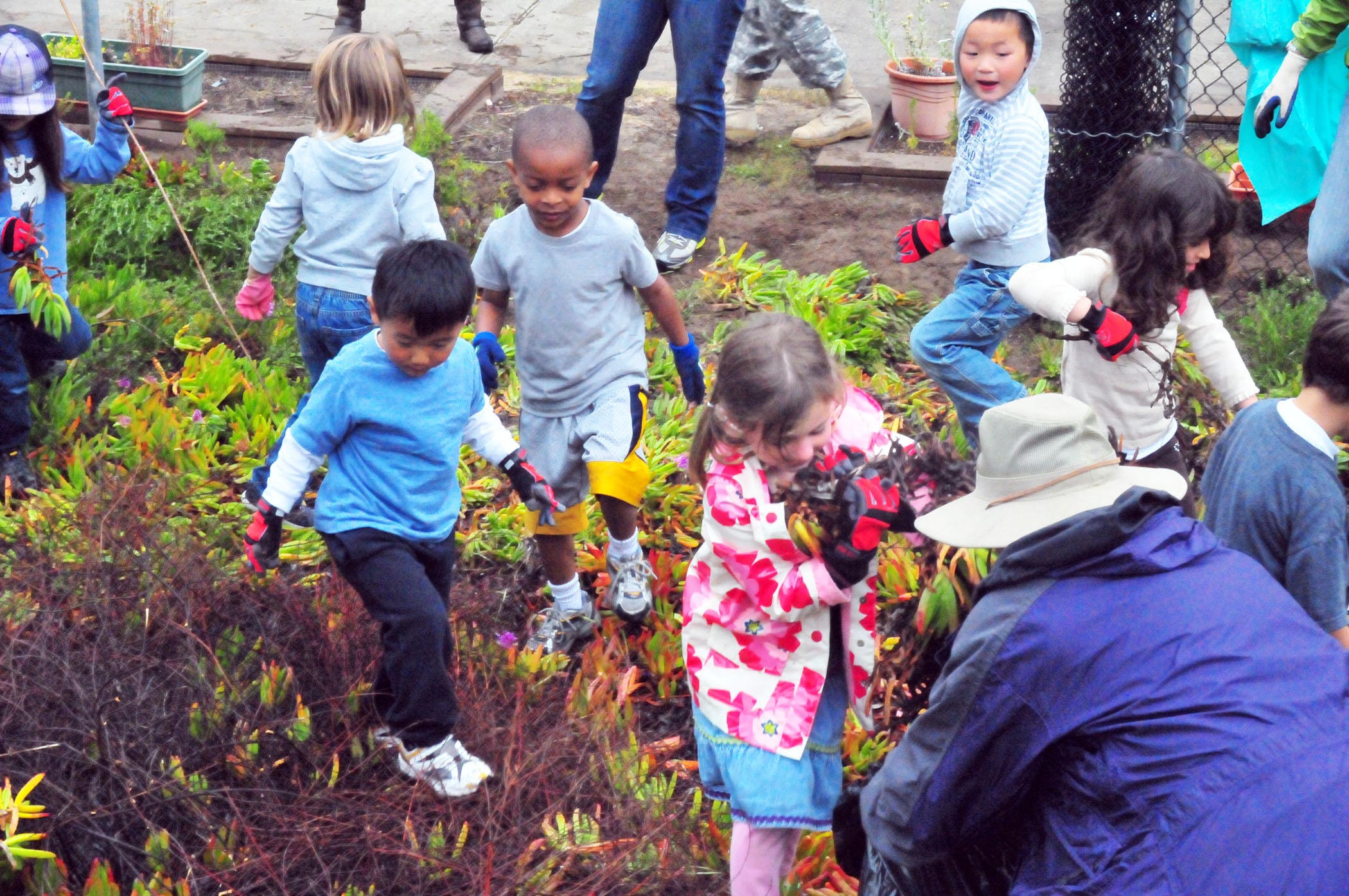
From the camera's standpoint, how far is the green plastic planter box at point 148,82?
259 inches

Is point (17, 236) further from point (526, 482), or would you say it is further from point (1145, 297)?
point (1145, 297)

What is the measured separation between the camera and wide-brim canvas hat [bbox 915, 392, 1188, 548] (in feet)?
7.03

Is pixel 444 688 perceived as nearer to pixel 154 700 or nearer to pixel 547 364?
pixel 154 700

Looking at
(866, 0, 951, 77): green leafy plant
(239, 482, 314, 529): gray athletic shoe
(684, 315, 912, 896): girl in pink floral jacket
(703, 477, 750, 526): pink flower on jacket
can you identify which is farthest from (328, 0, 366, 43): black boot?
(703, 477, 750, 526): pink flower on jacket

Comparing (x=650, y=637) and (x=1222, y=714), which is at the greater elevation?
(x=1222, y=714)

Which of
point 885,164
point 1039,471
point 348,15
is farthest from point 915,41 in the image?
point 1039,471

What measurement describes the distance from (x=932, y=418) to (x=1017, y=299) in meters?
1.04

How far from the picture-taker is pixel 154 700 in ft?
10.1

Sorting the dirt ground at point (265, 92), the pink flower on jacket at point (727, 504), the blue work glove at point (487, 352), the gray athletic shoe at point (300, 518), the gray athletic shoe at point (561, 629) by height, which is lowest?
the gray athletic shoe at point (300, 518)

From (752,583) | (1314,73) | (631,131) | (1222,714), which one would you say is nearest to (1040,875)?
(1222,714)

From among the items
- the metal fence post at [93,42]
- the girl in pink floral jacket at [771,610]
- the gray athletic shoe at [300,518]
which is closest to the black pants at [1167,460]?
the girl in pink floral jacket at [771,610]

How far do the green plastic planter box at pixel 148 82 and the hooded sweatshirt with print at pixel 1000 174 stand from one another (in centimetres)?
411

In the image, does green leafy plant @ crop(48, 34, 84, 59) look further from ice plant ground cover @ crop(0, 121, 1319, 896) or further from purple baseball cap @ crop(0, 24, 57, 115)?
purple baseball cap @ crop(0, 24, 57, 115)

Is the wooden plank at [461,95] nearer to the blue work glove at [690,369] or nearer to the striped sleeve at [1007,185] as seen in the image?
the blue work glove at [690,369]
